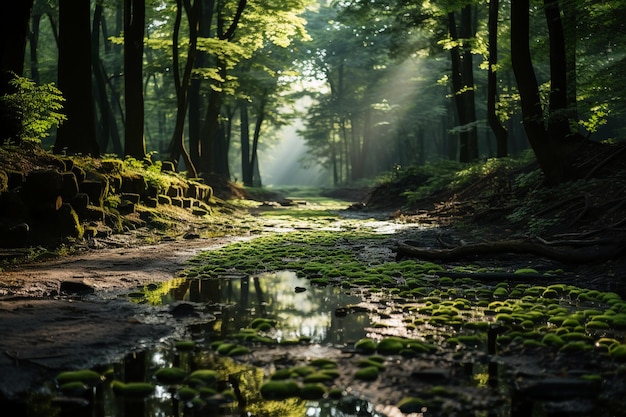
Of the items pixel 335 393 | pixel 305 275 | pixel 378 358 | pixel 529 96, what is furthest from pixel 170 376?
pixel 529 96

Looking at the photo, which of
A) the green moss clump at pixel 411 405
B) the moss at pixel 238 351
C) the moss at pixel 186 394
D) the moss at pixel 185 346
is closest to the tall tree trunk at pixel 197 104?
the moss at pixel 185 346

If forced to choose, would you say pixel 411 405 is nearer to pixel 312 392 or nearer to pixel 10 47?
pixel 312 392

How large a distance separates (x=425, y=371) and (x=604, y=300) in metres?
3.18

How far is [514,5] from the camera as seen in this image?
11531mm

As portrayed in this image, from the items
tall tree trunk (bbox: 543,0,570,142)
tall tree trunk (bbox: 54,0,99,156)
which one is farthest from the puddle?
tall tree trunk (bbox: 54,0,99,156)

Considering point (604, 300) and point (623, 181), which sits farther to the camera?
point (623, 181)

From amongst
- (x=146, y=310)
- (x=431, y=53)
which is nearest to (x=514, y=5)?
(x=146, y=310)

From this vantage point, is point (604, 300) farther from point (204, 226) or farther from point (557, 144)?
point (204, 226)

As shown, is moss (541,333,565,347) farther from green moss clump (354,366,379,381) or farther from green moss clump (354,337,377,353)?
green moss clump (354,366,379,381)

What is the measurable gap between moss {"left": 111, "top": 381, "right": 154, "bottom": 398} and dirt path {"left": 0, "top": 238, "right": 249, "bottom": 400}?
552 mm

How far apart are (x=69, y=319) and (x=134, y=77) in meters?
12.7

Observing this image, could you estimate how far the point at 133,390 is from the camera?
3.29 meters

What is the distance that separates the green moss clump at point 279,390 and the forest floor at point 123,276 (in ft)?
4.44

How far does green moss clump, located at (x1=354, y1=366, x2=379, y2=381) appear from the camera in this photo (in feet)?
11.6
